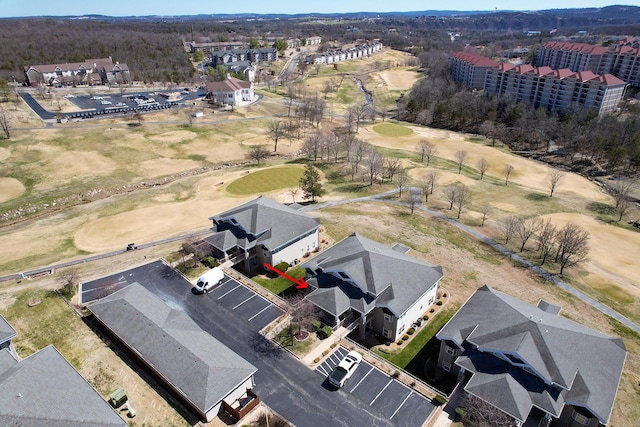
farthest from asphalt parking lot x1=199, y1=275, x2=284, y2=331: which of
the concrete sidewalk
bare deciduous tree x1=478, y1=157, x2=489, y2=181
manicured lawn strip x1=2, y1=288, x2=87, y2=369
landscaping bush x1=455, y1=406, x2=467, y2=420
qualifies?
bare deciduous tree x1=478, y1=157, x2=489, y2=181

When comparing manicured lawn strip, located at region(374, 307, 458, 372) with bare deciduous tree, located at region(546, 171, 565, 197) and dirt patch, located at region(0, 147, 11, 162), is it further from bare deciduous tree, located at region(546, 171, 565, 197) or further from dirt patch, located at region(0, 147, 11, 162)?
dirt patch, located at region(0, 147, 11, 162)

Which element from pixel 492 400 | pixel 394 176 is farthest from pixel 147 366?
pixel 394 176

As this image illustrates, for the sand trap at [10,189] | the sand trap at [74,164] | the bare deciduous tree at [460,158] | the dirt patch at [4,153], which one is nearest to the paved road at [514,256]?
the bare deciduous tree at [460,158]

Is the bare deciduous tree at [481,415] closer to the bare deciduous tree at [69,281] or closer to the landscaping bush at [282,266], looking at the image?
the landscaping bush at [282,266]

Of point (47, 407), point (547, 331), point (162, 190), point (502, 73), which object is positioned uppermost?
point (502, 73)

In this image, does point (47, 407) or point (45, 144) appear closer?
point (47, 407)

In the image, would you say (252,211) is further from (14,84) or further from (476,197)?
(14,84)

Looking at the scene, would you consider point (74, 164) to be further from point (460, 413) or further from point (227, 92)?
point (460, 413)

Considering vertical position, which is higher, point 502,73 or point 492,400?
point 502,73

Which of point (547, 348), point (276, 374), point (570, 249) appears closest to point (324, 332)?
point (276, 374)
